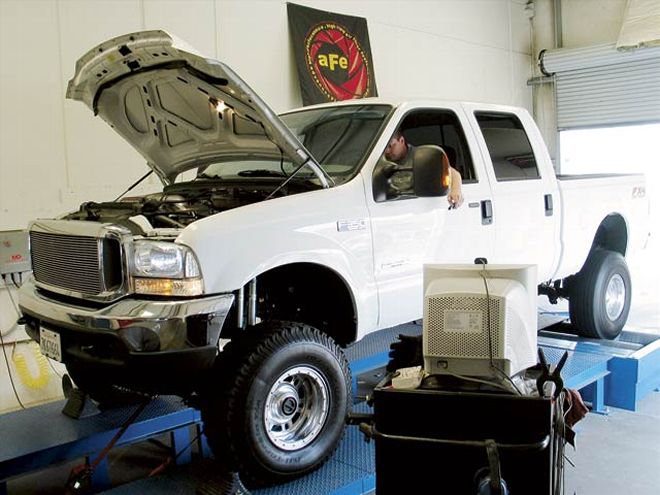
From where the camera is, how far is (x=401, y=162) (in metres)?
3.70

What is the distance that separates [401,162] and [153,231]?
1519mm

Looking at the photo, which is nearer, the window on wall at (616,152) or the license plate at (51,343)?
the license plate at (51,343)

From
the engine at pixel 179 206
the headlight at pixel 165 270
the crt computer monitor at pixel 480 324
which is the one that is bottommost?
the crt computer monitor at pixel 480 324

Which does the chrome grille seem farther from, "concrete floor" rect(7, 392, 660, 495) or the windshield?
"concrete floor" rect(7, 392, 660, 495)

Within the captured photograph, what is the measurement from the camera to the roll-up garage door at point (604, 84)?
1086cm

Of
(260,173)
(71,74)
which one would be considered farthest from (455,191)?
(71,74)

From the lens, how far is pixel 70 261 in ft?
9.78

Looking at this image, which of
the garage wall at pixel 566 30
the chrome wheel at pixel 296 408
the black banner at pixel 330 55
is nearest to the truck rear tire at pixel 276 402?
the chrome wheel at pixel 296 408

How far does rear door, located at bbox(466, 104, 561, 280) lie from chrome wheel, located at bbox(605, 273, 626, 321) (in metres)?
0.93

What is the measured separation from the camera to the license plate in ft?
9.47

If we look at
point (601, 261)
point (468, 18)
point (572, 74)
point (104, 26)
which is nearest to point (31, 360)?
point (104, 26)

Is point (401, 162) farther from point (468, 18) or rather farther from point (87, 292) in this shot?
point (468, 18)

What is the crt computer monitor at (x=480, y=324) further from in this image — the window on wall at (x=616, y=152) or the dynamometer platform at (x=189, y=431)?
the window on wall at (x=616, y=152)

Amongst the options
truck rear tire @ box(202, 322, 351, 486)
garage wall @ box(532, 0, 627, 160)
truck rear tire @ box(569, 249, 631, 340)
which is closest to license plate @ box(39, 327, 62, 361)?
truck rear tire @ box(202, 322, 351, 486)
